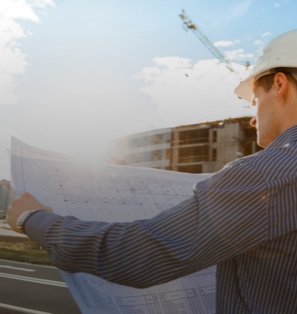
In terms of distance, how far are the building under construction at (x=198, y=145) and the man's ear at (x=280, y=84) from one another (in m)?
40.6

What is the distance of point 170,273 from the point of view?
0.81 metres

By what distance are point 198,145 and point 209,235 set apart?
4936 cm

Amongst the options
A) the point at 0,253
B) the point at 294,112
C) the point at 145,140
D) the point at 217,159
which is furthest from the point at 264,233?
the point at 145,140

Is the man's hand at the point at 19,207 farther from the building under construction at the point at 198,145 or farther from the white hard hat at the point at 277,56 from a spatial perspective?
the building under construction at the point at 198,145

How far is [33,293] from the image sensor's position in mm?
6555

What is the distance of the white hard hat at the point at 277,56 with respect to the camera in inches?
41.2

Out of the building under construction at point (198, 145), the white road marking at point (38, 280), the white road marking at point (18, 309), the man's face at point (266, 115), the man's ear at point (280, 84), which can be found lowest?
the white road marking at point (38, 280)

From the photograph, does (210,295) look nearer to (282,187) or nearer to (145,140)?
(282,187)

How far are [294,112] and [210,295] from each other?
624mm

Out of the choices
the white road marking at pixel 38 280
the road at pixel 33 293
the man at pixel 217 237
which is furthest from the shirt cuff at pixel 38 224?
the white road marking at pixel 38 280

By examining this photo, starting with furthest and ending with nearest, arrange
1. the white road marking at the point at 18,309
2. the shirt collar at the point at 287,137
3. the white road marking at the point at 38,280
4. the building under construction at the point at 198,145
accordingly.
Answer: the building under construction at the point at 198,145, the white road marking at the point at 38,280, the white road marking at the point at 18,309, the shirt collar at the point at 287,137

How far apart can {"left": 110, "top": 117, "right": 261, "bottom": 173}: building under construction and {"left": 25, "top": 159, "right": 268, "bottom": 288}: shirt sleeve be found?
40759 millimetres

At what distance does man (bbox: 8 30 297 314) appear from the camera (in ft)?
2.63

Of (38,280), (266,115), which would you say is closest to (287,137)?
(266,115)
